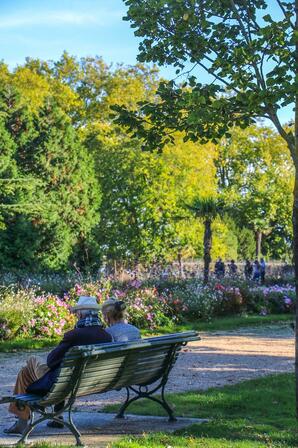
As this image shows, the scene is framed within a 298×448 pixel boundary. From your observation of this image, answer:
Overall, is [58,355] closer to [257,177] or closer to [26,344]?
[26,344]

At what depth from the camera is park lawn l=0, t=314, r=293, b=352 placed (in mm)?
15500

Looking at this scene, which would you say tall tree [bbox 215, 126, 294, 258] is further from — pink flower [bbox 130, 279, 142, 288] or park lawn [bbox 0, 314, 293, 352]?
pink flower [bbox 130, 279, 142, 288]

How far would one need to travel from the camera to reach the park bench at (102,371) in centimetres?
646

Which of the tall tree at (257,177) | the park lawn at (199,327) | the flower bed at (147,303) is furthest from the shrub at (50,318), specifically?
the tall tree at (257,177)

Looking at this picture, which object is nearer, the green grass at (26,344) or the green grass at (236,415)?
the green grass at (236,415)

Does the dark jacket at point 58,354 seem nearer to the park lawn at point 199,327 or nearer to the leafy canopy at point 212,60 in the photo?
the leafy canopy at point 212,60

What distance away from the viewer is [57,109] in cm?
3027

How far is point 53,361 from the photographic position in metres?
6.79

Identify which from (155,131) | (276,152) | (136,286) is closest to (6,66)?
(276,152)

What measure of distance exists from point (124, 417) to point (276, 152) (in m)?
48.1

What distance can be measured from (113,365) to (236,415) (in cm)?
163

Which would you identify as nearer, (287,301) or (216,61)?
(216,61)

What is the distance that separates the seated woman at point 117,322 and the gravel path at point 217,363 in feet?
3.79

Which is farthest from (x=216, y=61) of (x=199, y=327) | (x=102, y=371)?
(x=199, y=327)
